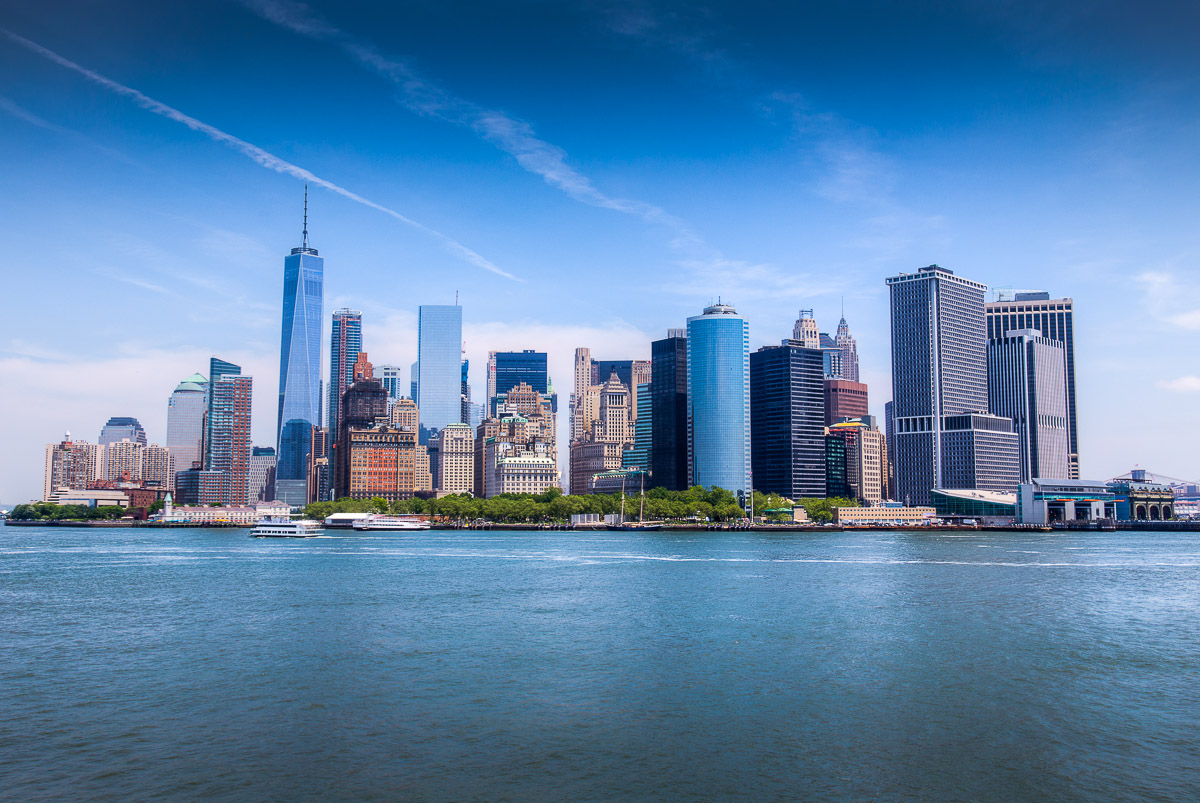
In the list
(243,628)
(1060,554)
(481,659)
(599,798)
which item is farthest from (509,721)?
(1060,554)

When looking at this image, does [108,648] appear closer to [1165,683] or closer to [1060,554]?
[1165,683]

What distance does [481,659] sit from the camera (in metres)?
43.3

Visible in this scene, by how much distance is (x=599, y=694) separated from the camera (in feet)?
120

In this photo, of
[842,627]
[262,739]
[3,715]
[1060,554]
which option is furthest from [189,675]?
[1060,554]

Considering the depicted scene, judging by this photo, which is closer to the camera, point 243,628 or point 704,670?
point 704,670

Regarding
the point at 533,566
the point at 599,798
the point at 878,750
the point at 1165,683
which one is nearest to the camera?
the point at 599,798

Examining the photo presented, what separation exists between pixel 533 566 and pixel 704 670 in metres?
59.8

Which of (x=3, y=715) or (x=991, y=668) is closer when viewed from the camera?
(x=3, y=715)

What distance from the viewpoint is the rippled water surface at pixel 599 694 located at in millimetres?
27172

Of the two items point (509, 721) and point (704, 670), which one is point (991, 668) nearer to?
point (704, 670)

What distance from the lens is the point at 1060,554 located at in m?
127

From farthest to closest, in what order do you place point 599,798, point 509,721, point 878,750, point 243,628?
1. point 243,628
2. point 509,721
3. point 878,750
4. point 599,798

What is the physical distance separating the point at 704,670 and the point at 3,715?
87.0ft

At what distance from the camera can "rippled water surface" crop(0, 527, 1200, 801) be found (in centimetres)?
2717
